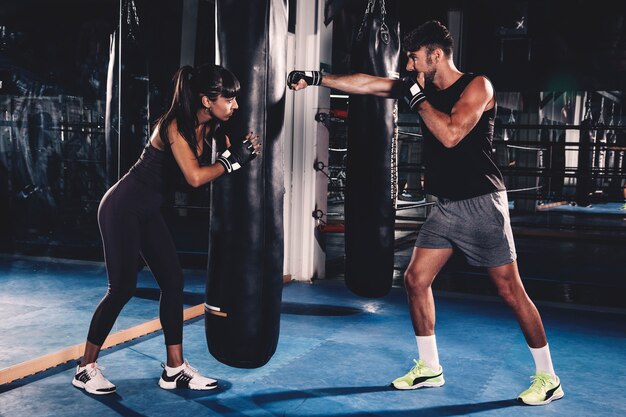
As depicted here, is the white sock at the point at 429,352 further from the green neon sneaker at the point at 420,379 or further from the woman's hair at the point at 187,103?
the woman's hair at the point at 187,103

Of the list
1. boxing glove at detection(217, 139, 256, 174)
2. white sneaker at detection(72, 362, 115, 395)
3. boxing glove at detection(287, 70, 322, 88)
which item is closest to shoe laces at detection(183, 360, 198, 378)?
white sneaker at detection(72, 362, 115, 395)

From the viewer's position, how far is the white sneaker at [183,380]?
274 cm

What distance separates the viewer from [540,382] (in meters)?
2.71

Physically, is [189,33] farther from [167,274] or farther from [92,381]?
[92,381]

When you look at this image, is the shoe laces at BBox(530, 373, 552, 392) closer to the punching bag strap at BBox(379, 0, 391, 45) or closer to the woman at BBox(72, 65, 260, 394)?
the woman at BBox(72, 65, 260, 394)

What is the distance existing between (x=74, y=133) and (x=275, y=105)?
9.29 feet

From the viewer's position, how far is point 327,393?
2721 mm

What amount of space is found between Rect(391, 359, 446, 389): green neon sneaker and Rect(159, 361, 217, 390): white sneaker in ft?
2.60

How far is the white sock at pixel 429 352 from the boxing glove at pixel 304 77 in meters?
1.20

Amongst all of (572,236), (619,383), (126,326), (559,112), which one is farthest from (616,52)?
(126,326)

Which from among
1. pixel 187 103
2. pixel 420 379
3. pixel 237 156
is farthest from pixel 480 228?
pixel 187 103

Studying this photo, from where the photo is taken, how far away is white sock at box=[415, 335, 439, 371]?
286 centimetres

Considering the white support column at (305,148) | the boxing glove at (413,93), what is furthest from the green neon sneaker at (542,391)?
the white support column at (305,148)

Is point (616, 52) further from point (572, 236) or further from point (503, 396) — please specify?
point (503, 396)
